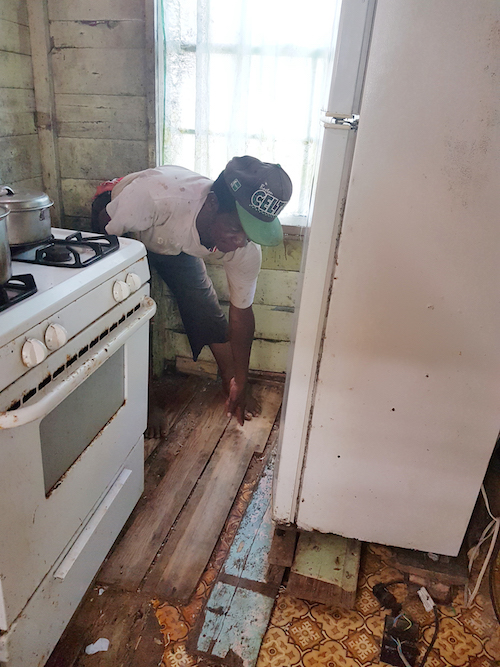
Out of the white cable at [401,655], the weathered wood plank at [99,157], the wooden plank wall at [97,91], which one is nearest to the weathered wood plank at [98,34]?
the wooden plank wall at [97,91]

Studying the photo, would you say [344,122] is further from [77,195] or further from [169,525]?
[77,195]

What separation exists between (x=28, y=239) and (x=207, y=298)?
111cm

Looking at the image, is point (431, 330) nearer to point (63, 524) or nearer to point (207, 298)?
point (63, 524)

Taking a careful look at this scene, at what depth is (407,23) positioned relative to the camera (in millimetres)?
978

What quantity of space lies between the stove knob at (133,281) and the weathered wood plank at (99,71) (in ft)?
3.78

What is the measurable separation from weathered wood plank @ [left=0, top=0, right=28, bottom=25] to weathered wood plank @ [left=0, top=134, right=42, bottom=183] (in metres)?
0.43

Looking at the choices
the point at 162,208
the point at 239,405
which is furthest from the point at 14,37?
the point at 239,405

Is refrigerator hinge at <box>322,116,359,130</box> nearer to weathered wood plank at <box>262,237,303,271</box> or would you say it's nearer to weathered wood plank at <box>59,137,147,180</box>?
weathered wood plank at <box>262,237,303,271</box>

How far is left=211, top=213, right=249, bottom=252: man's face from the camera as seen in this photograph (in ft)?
6.47

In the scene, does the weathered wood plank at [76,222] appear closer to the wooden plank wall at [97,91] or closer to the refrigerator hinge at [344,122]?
the wooden plank wall at [97,91]

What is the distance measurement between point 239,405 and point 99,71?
1588 millimetres

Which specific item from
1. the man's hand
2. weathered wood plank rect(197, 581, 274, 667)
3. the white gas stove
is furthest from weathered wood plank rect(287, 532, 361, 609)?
the man's hand

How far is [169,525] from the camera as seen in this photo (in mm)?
1667

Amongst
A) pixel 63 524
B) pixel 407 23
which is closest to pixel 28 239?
pixel 63 524
